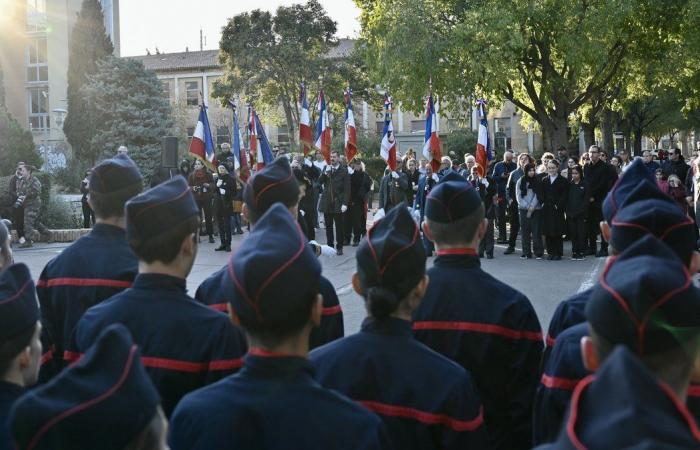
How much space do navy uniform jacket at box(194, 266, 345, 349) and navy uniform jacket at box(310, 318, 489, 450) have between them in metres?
1.28

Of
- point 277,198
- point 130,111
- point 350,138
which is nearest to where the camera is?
point 277,198

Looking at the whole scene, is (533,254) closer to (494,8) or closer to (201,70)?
(494,8)

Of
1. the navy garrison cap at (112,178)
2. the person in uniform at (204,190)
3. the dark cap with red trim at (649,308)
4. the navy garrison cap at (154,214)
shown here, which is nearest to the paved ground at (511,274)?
the person in uniform at (204,190)

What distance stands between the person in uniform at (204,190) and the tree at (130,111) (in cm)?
1697

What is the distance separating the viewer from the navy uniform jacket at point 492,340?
396cm

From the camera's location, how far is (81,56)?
43469mm

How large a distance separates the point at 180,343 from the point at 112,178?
5.21 ft

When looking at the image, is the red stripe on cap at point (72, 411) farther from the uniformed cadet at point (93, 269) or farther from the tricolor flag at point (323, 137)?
the tricolor flag at point (323, 137)

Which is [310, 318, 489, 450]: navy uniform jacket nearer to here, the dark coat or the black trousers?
the black trousers

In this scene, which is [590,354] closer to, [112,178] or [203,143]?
[112,178]

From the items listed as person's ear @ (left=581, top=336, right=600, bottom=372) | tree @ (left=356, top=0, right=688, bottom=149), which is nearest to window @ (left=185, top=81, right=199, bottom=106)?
tree @ (left=356, top=0, right=688, bottom=149)

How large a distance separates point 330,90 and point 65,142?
1531cm

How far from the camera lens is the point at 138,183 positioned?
4.71 metres

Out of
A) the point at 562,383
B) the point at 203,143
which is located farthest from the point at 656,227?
the point at 203,143
